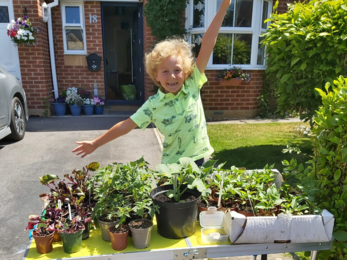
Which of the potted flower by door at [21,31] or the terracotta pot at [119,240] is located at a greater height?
the potted flower by door at [21,31]

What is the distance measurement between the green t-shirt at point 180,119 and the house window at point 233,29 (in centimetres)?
528

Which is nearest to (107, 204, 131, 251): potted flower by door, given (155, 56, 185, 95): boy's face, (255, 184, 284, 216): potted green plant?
(255, 184, 284, 216): potted green plant

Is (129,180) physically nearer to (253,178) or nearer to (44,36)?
(253,178)

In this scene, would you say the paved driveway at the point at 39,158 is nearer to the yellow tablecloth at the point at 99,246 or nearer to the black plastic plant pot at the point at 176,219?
the yellow tablecloth at the point at 99,246

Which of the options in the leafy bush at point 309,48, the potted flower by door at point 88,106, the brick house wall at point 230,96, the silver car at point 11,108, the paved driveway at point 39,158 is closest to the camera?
the paved driveway at point 39,158

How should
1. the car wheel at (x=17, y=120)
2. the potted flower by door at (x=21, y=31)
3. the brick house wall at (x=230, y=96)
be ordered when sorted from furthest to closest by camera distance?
the brick house wall at (x=230, y=96) → the potted flower by door at (x=21, y=31) → the car wheel at (x=17, y=120)

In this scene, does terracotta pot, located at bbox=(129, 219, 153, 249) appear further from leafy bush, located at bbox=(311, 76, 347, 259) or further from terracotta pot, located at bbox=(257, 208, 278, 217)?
leafy bush, located at bbox=(311, 76, 347, 259)

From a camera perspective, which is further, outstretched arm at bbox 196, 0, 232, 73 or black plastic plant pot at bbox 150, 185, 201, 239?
outstretched arm at bbox 196, 0, 232, 73

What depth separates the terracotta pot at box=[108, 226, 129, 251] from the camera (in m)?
1.26

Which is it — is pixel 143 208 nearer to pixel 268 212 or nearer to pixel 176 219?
pixel 176 219

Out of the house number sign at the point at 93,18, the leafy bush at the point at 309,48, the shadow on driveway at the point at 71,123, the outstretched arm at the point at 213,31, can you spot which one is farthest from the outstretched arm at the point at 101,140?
the house number sign at the point at 93,18

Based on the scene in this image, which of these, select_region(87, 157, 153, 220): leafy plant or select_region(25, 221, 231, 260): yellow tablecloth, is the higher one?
select_region(87, 157, 153, 220): leafy plant

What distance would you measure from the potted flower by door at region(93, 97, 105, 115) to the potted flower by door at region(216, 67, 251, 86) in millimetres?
3225

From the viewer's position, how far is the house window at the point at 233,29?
7020 millimetres
